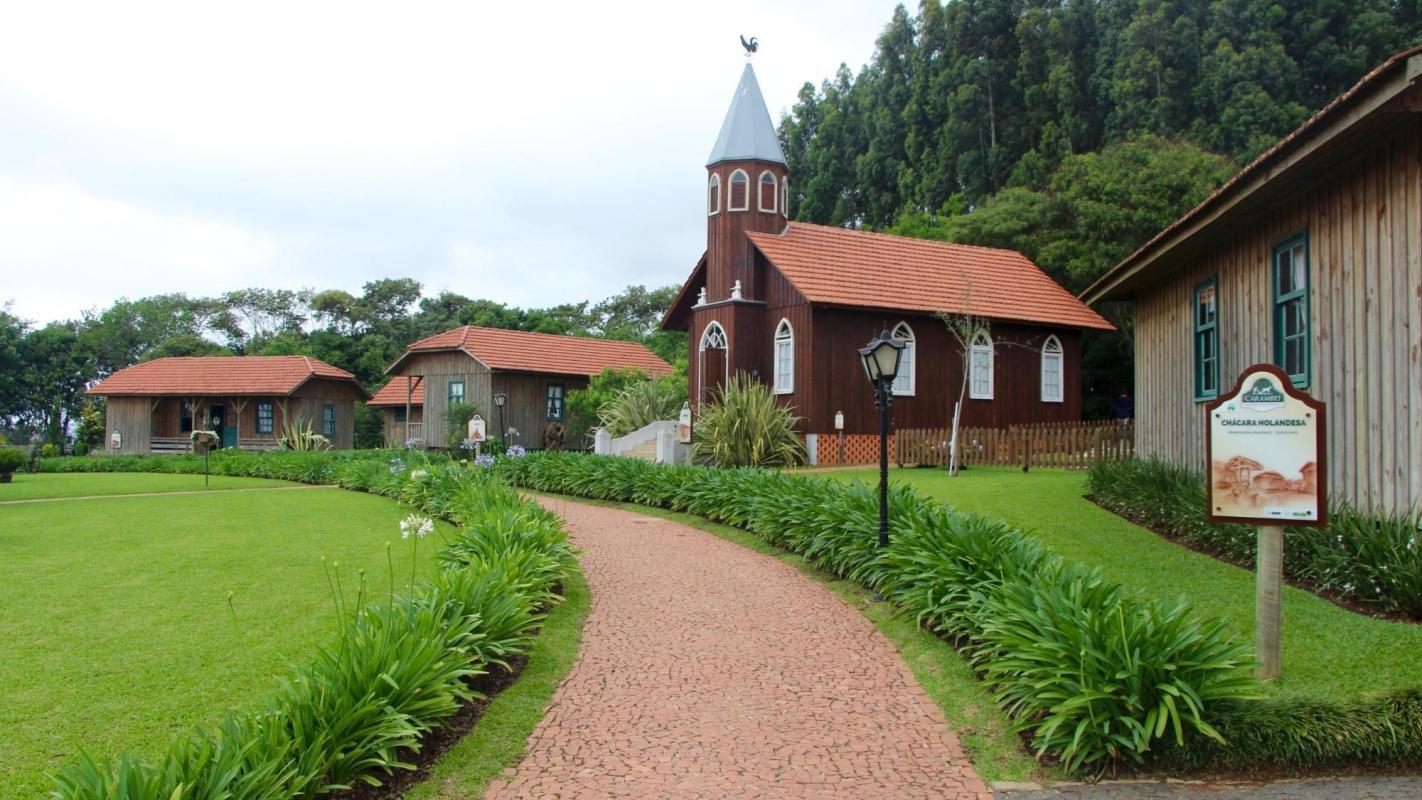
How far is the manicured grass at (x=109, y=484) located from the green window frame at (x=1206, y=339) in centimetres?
2014

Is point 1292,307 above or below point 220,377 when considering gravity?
below

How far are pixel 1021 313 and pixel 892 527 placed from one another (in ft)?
60.3

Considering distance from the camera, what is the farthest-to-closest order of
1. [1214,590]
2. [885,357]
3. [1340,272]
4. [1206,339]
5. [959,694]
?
[1206,339]
[885,357]
[1340,272]
[1214,590]
[959,694]

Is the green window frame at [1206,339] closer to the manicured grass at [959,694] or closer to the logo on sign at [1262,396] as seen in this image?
the manicured grass at [959,694]

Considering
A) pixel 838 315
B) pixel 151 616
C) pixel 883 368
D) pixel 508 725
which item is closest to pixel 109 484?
pixel 838 315

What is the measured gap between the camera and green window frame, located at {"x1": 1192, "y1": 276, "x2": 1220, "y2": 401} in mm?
12828

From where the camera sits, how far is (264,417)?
42.2 metres

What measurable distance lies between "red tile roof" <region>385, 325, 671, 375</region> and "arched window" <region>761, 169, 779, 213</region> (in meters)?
10.7

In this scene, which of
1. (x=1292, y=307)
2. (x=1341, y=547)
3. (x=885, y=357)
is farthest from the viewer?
(x=1292, y=307)

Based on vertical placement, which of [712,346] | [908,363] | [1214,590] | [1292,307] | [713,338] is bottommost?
[1214,590]

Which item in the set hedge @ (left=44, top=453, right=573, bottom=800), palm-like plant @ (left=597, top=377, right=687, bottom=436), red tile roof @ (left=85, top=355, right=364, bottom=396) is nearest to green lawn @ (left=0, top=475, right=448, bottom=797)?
hedge @ (left=44, top=453, right=573, bottom=800)

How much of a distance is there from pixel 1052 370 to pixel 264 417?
30132 mm

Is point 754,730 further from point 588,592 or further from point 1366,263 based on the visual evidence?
point 1366,263

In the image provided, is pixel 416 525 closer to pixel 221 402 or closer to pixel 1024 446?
pixel 1024 446
